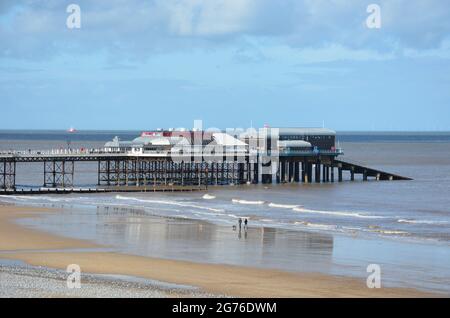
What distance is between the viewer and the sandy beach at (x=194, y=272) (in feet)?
88.3

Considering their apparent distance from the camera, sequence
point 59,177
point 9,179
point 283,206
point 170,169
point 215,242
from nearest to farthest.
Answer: point 215,242, point 283,206, point 170,169, point 9,179, point 59,177

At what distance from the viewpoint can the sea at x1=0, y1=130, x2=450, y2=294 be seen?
33094 millimetres

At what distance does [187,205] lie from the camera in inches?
2287

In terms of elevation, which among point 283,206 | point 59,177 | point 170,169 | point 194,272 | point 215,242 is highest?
point 170,169

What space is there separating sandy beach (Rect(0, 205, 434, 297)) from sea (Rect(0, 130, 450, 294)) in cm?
135

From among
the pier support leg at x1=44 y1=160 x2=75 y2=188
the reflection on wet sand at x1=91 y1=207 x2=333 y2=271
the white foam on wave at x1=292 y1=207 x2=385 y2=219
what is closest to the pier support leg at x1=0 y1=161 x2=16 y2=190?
the pier support leg at x1=44 y1=160 x2=75 y2=188

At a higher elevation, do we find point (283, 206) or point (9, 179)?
point (9, 179)

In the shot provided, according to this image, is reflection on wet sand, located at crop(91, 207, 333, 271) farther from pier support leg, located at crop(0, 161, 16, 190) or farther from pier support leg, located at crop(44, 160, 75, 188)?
pier support leg, located at crop(44, 160, 75, 188)

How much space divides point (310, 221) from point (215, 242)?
11.5 meters

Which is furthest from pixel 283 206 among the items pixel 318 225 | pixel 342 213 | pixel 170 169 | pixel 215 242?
pixel 170 169

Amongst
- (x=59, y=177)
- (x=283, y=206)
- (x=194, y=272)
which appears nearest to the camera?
(x=194, y=272)

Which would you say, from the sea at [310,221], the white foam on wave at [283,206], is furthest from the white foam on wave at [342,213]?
the white foam on wave at [283,206]

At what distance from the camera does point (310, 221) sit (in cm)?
4875

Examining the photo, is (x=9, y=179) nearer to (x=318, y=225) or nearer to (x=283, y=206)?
(x=283, y=206)
